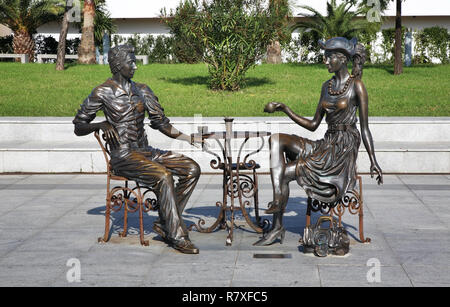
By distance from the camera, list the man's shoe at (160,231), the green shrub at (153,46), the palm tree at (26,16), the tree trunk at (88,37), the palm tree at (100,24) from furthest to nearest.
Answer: the green shrub at (153,46) → the palm tree at (100,24) → the palm tree at (26,16) → the tree trunk at (88,37) → the man's shoe at (160,231)

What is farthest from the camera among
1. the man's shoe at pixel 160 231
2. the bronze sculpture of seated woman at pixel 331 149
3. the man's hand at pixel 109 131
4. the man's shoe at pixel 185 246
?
the man's shoe at pixel 160 231

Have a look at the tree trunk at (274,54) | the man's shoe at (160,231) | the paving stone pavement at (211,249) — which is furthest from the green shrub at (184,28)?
the man's shoe at (160,231)

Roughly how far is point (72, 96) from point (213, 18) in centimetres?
344

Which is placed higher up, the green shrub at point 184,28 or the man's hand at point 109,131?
the green shrub at point 184,28

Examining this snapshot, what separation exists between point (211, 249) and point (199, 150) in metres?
4.30

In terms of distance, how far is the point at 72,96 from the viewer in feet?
46.3

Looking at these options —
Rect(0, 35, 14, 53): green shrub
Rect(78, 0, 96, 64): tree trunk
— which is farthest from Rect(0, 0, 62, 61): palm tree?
Rect(78, 0, 96, 64): tree trunk

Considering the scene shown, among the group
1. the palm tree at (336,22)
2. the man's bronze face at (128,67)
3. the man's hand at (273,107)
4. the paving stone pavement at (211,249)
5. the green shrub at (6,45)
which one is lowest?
the paving stone pavement at (211,249)

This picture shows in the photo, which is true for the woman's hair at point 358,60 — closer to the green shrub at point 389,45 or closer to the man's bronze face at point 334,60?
the man's bronze face at point 334,60

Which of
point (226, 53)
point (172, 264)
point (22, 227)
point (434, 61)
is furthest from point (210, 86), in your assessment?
point (434, 61)

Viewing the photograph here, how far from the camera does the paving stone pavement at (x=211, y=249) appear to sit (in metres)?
4.60

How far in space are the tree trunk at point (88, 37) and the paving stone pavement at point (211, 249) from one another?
11.9 m

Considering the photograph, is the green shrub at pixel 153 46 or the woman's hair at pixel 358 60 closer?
the woman's hair at pixel 358 60

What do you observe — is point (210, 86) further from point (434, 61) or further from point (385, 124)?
point (434, 61)
